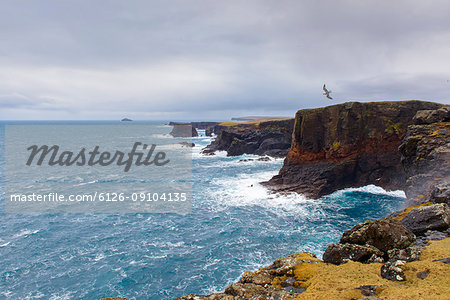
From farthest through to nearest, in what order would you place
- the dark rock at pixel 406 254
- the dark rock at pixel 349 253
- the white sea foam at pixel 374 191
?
the white sea foam at pixel 374 191 < the dark rock at pixel 349 253 < the dark rock at pixel 406 254

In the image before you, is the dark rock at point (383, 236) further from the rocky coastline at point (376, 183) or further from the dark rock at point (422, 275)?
the dark rock at point (422, 275)

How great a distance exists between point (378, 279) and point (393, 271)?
2.90ft

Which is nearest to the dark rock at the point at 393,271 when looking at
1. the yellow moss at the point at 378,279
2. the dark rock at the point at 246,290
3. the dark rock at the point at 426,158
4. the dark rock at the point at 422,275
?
the yellow moss at the point at 378,279

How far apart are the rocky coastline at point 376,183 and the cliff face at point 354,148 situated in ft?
0.56

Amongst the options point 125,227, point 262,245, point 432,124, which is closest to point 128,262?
point 125,227

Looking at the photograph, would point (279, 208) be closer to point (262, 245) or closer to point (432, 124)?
point (262, 245)

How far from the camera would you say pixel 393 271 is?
12.4 meters

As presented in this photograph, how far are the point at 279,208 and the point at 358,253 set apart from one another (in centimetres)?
2695

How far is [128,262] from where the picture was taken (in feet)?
88.8

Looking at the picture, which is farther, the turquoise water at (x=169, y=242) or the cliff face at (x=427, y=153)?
the cliff face at (x=427, y=153)

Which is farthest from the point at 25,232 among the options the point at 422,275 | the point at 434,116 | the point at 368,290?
the point at 434,116

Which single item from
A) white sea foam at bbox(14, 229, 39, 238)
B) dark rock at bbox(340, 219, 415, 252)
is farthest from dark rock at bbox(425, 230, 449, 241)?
white sea foam at bbox(14, 229, 39, 238)

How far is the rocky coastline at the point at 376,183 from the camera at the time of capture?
12164 millimetres

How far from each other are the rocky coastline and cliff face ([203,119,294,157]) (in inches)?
1470
